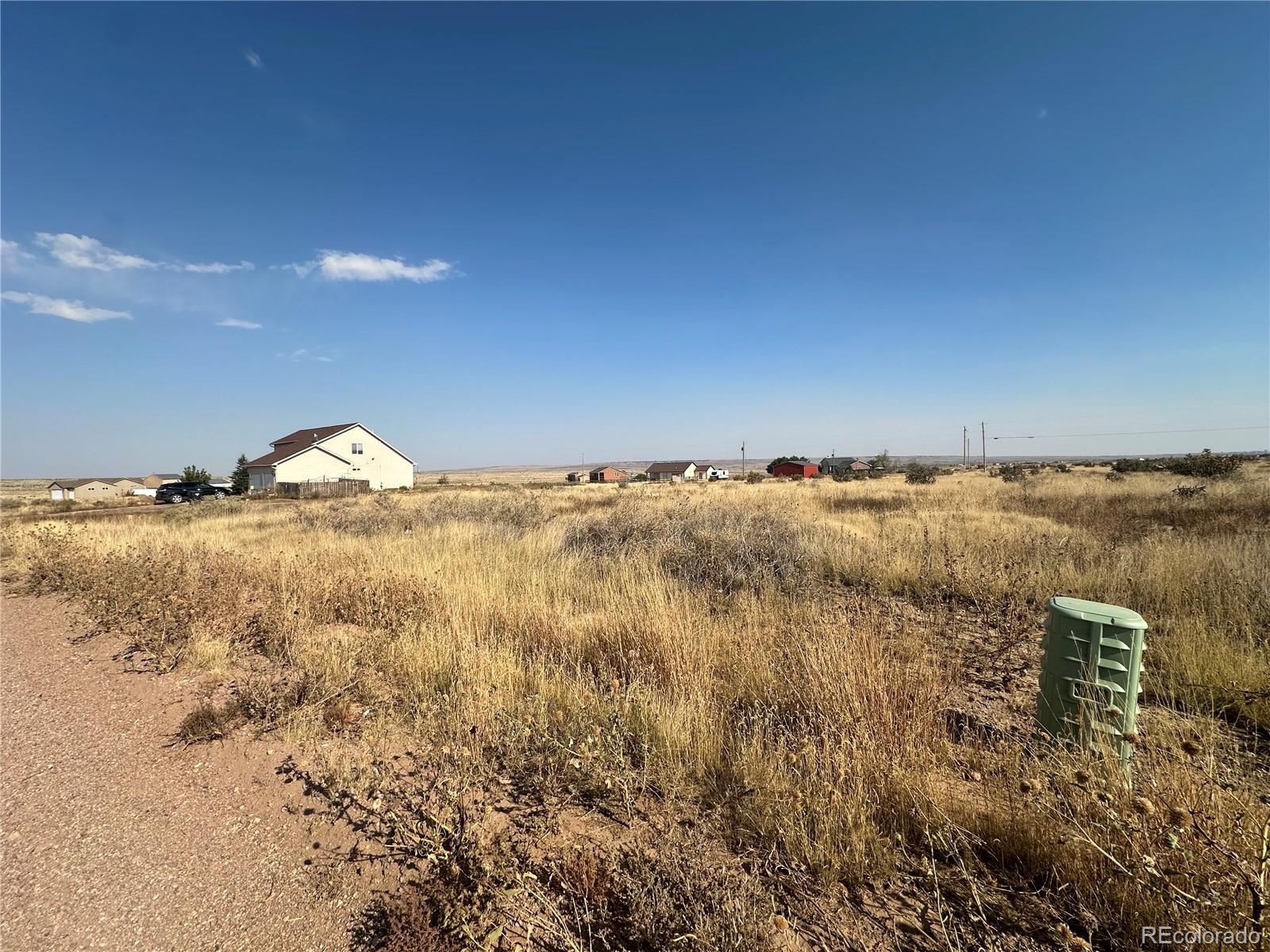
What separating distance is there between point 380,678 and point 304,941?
2469 millimetres

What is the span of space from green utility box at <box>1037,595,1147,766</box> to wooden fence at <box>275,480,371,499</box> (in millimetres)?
40984

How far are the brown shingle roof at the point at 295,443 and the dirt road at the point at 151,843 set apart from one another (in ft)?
159

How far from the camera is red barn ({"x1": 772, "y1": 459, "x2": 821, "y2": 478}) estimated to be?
69.6 m

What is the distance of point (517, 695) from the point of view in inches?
151

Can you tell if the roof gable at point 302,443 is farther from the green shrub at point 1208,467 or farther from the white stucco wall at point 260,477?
the green shrub at point 1208,467

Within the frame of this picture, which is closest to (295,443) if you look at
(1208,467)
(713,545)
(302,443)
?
(302,443)

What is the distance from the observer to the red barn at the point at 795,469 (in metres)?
69.6

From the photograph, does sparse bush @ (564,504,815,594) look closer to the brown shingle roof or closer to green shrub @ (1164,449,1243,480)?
green shrub @ (1164,449,1243,480)

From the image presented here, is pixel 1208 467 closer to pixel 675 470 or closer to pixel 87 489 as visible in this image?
pixel 675 470

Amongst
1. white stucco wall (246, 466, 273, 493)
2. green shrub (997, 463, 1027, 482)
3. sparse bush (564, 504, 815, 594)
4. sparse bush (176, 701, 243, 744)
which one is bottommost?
sparse bush (176, 701, 243, 744)

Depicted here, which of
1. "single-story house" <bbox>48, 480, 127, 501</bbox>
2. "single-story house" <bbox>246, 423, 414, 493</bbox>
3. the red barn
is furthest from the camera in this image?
the red barn

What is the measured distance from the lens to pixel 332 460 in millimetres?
46250

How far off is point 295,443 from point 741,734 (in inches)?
2277

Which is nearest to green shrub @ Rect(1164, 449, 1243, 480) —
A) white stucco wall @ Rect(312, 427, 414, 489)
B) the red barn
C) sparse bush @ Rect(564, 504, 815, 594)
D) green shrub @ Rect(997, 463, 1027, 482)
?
green shrub @ Rect(997, 463, 1027, 482)
